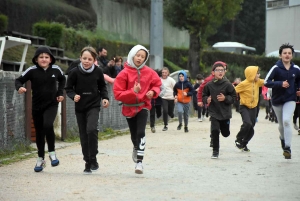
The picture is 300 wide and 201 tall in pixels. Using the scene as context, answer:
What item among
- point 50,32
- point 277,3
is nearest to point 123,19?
point 50,32

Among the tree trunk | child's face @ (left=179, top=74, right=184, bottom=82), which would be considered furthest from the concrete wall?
child's face @ (left=179, top=74, right=184, bottom=82)

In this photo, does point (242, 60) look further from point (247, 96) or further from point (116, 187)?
point (116, 187)

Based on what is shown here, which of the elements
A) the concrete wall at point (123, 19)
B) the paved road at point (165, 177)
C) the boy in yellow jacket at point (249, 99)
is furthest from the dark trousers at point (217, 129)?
the concrete wall at point (123, 19)

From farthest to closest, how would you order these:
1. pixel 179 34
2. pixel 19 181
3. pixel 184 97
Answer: pixel 179 34
pixel 184 97
pixel 19 181

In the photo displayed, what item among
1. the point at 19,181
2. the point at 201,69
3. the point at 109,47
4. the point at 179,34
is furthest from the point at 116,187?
the point at 179,34

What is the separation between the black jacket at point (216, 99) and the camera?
12805mm

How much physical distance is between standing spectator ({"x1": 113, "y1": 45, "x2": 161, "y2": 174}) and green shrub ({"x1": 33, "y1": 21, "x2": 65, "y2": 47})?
16.3 meters

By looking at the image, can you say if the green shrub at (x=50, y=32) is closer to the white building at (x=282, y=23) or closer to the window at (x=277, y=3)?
the white building at (x=282, y=23)

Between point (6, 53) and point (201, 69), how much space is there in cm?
2636

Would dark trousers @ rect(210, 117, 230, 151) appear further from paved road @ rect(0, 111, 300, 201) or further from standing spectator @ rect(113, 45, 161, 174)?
standing spectator @ rect(113, 45, 161, 174)

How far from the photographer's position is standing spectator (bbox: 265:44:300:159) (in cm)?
1211

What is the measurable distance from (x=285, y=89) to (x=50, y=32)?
15.8 metres

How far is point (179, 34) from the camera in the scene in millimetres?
50250

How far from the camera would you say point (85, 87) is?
1038 cm
